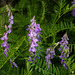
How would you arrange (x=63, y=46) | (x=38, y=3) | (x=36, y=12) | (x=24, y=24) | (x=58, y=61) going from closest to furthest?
(x=63, y=46) → (x=58, y=61) → (x=24, y=24) → (x=36, y=12) → (x=38, y=3)

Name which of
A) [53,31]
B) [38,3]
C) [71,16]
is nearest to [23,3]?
[38,3]

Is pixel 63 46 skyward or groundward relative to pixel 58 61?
skyward

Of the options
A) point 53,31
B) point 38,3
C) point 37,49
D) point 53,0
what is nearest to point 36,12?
point 38,3

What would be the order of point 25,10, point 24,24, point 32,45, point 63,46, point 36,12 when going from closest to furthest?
point 32,45, point 63,46, point 24,24, point 36,12, point 25,10

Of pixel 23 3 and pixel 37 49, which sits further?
pixel 23 3

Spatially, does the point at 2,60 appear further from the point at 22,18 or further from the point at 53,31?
the point at 22,18

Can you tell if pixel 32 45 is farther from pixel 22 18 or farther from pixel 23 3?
pixel 23 3

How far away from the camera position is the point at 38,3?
5.43 ft

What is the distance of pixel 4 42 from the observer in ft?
2.93

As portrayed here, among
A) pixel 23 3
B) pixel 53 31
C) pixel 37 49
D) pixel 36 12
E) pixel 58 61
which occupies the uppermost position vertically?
pixel 23 3

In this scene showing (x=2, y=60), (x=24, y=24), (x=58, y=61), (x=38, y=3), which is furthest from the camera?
(x=38, y=3)

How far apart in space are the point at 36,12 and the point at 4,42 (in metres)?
0.72

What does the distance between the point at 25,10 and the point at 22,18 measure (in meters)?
0.39

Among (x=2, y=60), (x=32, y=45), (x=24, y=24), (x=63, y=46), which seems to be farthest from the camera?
(x=24, y=24)
